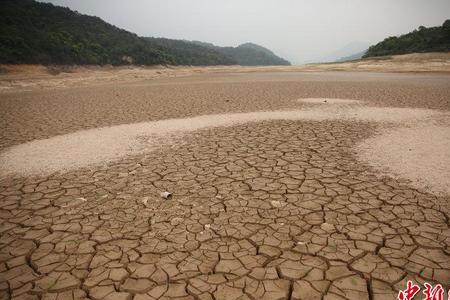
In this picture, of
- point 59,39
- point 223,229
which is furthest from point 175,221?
point 59,39

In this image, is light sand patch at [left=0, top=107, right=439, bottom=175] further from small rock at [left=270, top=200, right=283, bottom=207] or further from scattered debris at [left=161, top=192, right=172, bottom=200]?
small rock at [left=270, top=200, right=283, bottom=207]

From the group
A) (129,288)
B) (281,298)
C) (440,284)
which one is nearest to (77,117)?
(129,288)

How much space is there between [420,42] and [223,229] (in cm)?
5115

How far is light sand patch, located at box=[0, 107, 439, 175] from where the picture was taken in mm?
4910

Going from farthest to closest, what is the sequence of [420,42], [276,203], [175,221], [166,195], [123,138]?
1. [420,42]
2. [123,138]
3. [166,195]
4. [276,203]
5. [175,221]

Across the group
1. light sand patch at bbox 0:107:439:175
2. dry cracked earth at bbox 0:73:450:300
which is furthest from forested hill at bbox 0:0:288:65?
dry cracked earth at bbox 0:73:450:300

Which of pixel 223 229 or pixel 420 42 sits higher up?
pixel 420 42

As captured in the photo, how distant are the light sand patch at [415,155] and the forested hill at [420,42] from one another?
1521 inches

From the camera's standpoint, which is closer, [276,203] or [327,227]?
[327,227]

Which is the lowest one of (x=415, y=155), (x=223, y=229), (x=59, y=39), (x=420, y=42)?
(x=223, y=229)

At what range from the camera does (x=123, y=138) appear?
6.27 metres

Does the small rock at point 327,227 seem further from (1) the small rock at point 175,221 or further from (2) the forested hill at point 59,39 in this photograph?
(2) the forested hill at point 59,39

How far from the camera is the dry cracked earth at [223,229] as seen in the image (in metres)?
2.11

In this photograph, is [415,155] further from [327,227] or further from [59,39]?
[59,39]
